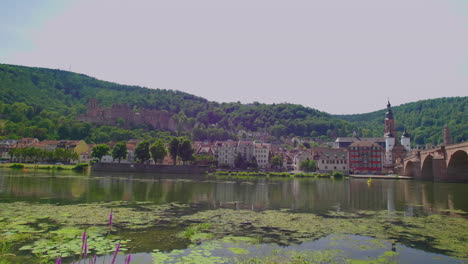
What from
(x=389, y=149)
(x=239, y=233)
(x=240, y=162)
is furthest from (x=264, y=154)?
(x=239, y=233)

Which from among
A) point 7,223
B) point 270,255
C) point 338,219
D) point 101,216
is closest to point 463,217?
point 338,219

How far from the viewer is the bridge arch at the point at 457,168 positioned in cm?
7262

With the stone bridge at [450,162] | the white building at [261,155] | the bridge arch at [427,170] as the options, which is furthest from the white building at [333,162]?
the stone bridge at [450,162]

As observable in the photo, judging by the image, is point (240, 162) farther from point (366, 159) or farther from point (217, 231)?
point (217, 231)

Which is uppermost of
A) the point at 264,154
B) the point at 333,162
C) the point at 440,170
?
the point at 264,154

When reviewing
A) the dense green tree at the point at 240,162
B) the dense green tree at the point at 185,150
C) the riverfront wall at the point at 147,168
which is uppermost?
the dense green tree at the point at 185,150

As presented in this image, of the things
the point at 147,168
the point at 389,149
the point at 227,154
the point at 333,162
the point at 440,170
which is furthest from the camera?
the point at 389,149

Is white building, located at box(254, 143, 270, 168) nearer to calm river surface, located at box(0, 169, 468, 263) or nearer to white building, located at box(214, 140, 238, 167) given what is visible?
white building, located at box(214, 140, 238, 167)

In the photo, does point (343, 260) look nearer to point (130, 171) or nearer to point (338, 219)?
point (338, 219)

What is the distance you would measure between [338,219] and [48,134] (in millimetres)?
155676

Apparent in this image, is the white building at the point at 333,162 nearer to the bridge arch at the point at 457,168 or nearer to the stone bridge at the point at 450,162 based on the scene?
the stone bridge at the point at 450,162

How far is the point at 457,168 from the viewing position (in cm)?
7344

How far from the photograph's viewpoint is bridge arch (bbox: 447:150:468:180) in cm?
7262

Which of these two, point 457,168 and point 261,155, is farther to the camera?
point 261,155
